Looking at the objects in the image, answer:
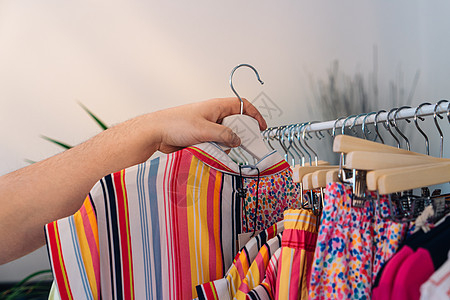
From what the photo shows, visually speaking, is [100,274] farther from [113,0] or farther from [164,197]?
[113,0]

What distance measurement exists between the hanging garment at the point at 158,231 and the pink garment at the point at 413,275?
35 centimetres

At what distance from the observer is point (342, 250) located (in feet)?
1.84

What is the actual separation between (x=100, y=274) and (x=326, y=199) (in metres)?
0.39

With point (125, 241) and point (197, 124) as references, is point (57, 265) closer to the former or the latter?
point (125, 241)

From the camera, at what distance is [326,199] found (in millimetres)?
579

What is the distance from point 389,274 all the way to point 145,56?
134cm

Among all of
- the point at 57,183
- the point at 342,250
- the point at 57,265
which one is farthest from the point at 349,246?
the point at 57,183

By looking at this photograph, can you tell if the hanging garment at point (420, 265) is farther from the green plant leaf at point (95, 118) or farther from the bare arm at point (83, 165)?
the green plant leaf at point (95, 118)

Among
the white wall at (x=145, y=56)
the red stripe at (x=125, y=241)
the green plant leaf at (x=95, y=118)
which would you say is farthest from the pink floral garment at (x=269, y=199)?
the green plant leaf at (x=95, y=118)

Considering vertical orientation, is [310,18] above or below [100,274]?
above

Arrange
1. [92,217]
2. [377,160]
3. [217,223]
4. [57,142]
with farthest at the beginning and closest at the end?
1. [57,142]
2. [217,223]
3. [92,217]
4. [377,160]

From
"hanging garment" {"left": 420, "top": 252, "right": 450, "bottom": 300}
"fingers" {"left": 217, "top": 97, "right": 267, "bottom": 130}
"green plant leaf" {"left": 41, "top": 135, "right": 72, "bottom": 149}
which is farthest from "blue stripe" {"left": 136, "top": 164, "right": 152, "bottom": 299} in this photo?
"green plant leaf" {"left": 41, "top": 135, "right": 72, "bottom": 149}

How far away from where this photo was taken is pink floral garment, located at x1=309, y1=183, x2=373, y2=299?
1.80ft

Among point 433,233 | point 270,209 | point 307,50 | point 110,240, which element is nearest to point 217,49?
point 307,50
